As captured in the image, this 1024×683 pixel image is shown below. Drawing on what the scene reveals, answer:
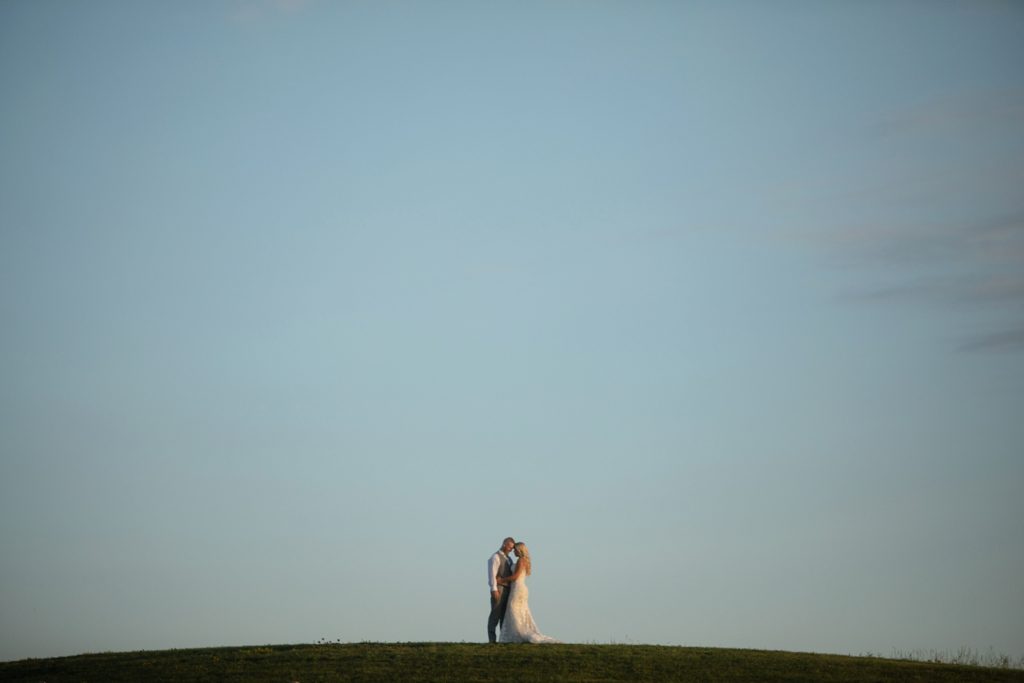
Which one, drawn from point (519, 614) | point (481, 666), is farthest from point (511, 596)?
point (481, 666)

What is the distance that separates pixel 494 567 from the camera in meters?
40.4

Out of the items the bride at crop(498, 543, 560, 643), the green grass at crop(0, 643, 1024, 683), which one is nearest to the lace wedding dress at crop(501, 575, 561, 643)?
the bride at crop(498, 543, 560, 643)

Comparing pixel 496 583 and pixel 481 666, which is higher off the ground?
pixel 496 583

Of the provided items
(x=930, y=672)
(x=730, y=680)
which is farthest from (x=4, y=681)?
(x=930, y=672)

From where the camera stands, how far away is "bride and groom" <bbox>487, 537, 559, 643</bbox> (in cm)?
4031

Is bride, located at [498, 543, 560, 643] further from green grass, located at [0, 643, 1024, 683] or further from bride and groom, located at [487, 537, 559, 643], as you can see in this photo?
green grass, located at [0, 643, 1024, 683]

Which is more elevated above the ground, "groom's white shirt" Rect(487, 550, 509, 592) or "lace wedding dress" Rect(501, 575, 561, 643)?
"groom's white shirt" Rect(487, 550, 509, 592)

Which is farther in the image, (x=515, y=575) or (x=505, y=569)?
(x=505, y=569)

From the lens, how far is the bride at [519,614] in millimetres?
40250

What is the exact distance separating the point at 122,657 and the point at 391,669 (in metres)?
10.1

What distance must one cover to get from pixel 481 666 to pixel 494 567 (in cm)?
474

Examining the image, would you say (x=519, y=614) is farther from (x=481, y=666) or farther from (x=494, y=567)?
(x=481, y=666)

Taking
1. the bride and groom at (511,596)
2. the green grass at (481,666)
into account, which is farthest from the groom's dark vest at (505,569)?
the green grass at (481,666)

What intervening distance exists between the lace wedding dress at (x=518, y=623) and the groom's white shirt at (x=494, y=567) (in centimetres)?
61
